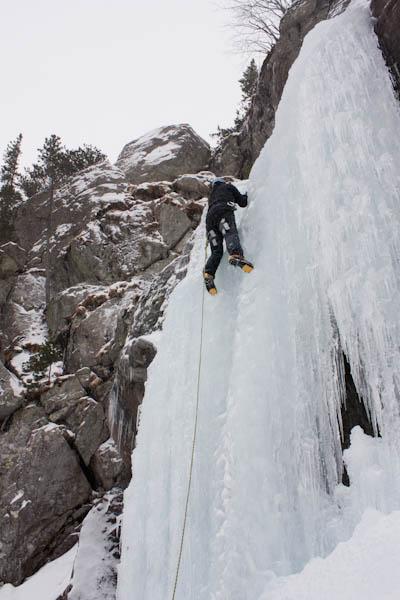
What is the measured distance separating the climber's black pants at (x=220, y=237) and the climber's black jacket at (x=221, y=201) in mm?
15

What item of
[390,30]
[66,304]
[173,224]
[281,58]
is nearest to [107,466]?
[66,304]

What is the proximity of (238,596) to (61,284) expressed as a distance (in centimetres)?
1246

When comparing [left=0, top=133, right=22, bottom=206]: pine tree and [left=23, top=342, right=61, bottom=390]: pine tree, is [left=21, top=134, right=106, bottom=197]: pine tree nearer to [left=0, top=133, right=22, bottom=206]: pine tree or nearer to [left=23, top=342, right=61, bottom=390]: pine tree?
[left=0, top=133, right=22, bottom=206]: pine tree

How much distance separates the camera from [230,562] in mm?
2172

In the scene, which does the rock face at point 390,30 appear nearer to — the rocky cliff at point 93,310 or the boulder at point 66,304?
the rocky cliff at point 93,310

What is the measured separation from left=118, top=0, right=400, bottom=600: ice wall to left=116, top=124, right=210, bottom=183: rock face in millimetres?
12094

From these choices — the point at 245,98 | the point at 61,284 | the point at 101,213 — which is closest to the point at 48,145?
the point at 101,213

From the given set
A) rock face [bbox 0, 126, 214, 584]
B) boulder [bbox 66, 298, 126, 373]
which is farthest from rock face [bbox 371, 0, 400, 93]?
boulder [bbox 66, 298, 126, 373]

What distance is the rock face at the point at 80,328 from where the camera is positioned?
6.81 m

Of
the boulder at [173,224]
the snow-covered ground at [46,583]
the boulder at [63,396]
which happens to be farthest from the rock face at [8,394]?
the boulder at [173,224]

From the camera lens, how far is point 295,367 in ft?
8.50

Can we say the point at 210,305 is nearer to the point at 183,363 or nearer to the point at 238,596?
the point at 183,363

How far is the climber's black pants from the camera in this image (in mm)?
3646

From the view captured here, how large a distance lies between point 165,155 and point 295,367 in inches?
596
